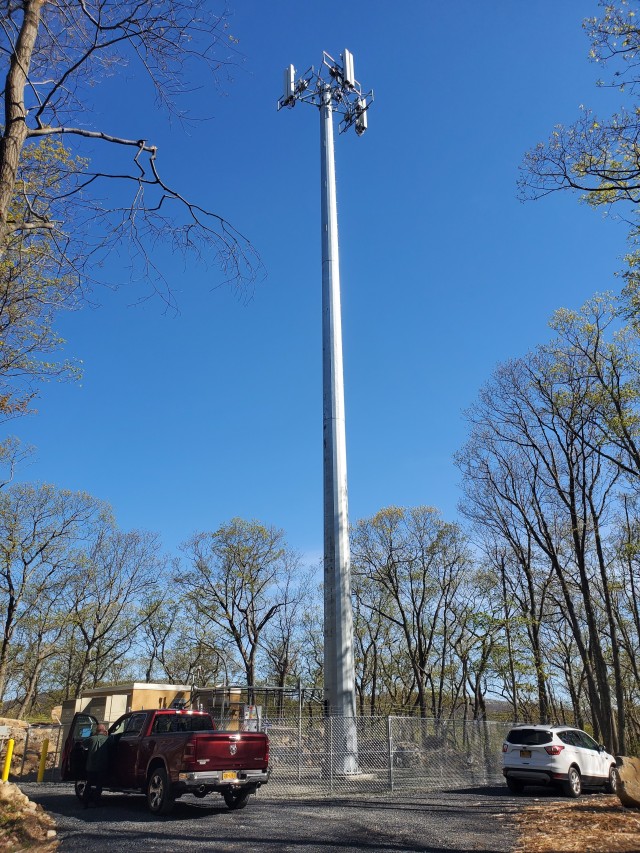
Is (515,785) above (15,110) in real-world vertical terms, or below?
below

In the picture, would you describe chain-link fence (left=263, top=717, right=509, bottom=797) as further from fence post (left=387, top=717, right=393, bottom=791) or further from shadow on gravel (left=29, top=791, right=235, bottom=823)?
shadow on gravel (left=29, top=791, right=235, bottom=823)

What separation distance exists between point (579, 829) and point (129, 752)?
296 inches

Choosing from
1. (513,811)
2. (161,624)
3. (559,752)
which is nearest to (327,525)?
(559,752)

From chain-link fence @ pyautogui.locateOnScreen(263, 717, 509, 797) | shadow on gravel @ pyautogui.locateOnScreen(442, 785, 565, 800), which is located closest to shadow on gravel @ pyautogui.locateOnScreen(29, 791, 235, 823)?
chain-link fence @ pyautogui.locateOnScreen(263, 717, 509, 797)

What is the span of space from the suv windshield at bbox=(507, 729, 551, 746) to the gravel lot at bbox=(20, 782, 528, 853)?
2.34 m

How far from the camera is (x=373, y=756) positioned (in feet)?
55.1

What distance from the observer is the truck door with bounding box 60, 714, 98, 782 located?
12.1 m

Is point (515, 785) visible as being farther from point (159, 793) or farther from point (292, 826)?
point (159, 793)

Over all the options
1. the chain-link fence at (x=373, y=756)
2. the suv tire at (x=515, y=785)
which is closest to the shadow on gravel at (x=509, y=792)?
the suv tire at (x=515, y=785)

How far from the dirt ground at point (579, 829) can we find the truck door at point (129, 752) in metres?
6.47

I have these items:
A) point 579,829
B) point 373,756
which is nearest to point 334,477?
point 373,756

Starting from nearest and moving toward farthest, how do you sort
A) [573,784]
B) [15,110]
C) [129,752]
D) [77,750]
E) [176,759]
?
[15,110]
[176,759]
[129,752]
[77,750]
[573,784]

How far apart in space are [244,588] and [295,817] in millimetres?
33178

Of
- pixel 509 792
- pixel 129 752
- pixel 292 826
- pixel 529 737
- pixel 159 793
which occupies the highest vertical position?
pixel 529 737
